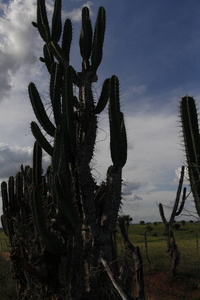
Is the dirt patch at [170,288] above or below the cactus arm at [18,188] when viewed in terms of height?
below

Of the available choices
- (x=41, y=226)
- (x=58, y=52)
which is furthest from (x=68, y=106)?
(x=41, y=226)

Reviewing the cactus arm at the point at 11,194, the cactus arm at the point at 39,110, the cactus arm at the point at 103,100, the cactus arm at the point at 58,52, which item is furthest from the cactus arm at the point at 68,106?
the cactus arm at the point at 11,194

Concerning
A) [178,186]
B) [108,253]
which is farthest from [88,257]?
[178,186]

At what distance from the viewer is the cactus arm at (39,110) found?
6727mm

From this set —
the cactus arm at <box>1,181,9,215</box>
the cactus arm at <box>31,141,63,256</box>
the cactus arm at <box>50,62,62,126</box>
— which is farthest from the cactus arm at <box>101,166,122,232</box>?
the cactus arm at <box>1,181,9,215</box>

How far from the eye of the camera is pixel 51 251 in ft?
20.2

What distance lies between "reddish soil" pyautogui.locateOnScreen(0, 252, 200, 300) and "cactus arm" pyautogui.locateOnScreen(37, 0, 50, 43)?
365 inches

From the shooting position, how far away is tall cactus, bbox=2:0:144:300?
19.1ft

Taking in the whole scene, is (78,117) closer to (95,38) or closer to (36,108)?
(36,108)

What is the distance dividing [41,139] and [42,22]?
3720 millimetres

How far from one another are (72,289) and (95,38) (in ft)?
21.1

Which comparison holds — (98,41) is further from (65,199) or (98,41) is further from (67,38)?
(65,199)

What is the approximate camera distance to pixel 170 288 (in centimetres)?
1129

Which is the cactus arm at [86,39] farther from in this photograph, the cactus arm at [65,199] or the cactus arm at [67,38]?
the cactus arm at [65,199]
